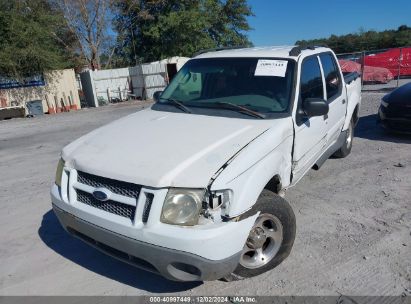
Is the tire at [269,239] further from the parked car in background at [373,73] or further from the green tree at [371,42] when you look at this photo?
the green tree at [371,42]

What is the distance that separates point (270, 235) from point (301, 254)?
512 mm

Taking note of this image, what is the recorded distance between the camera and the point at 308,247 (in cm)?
343

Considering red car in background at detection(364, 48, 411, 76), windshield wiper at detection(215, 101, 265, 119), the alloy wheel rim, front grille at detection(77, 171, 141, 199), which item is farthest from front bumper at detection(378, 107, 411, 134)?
red car in background at detection(364, 48, 411, 76)

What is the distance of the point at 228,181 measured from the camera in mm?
2453

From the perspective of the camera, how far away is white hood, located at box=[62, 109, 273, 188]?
8.14 feet

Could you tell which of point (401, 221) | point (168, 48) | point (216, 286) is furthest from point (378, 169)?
point (168, 48)

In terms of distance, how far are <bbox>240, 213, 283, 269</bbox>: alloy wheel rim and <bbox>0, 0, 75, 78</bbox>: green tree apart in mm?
18145

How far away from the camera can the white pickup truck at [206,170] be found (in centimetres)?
241

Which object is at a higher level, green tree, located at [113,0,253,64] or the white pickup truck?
green tree, located at [113,0,253,64]

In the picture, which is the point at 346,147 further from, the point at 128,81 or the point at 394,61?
the point at 128,81

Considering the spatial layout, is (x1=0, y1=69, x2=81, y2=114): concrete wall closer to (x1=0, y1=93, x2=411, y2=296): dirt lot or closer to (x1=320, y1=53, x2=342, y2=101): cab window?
(x1=0, y1=93, x2=411, y2=296): dirt lot

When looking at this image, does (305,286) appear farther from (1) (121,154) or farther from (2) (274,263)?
(1) (121,154)

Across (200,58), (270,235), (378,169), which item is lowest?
(378,169)

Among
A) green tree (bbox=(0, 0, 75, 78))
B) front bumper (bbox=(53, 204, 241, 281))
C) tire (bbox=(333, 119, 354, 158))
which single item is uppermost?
green tree (bbox=(0, 0, 75, 78))
